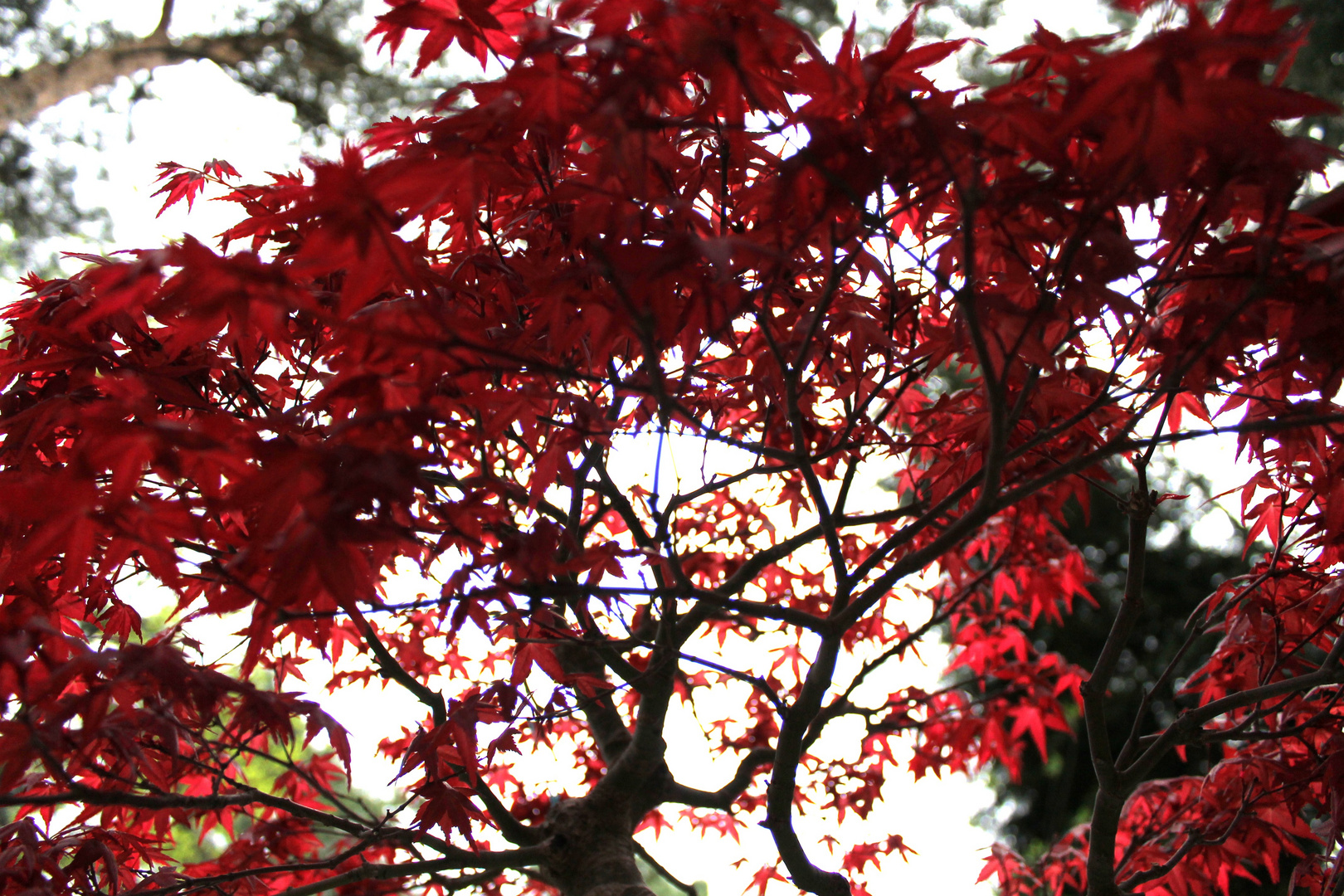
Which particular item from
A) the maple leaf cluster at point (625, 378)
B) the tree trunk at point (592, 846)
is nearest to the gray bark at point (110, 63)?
the maple leaf cluster at point (625, 378)

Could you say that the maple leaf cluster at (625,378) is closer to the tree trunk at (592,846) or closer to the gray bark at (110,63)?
the tree trunk at (592,846)

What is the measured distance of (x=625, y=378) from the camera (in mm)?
1313

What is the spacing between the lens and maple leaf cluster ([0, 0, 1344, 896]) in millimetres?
870

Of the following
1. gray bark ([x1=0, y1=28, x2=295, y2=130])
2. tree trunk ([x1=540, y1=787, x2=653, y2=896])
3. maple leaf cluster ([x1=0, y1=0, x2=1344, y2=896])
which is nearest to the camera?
maple leaf cluster ([x1=0, y1=0, x2=1344, y2=896])

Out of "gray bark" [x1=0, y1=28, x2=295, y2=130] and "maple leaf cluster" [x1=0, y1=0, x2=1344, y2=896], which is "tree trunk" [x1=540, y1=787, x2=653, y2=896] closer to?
"maple leaf cluster" [x1=0, y1=0, x2=1344, y2=896]

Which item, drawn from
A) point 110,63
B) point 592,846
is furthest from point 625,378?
point 110,63

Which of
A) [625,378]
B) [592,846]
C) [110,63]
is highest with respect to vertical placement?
[110,63]

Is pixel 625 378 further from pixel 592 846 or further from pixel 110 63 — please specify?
pixel 110 63

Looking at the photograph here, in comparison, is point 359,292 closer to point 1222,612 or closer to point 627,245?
point 627,245

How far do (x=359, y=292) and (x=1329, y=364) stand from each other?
1.09m

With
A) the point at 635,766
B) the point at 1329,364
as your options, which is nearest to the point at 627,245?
the point at 1329,364

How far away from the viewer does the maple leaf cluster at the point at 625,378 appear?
87 centimetres

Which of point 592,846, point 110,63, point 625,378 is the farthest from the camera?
point 110,63

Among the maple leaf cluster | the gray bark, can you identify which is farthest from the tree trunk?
the gray bark
